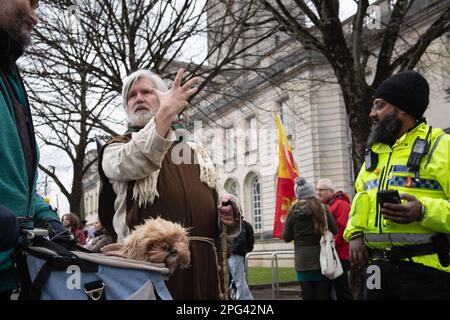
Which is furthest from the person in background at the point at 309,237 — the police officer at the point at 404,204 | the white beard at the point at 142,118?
the white beard at the point at 142,118

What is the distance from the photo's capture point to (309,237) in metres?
7.89

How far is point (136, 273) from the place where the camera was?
2201mm

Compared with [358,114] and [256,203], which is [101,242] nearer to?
[358,114]

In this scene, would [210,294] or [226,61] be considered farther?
[226,61]

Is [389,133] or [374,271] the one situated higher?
[389,133]

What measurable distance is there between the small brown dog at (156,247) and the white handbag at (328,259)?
17.5ft

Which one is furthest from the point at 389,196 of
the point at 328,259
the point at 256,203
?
the point at 256,203

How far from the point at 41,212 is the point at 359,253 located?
208 centimetres

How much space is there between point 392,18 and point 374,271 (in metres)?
6.74

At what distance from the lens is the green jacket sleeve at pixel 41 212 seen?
8.77 ft

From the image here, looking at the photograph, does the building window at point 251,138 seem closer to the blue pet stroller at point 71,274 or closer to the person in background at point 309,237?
the person in background at point 309,237

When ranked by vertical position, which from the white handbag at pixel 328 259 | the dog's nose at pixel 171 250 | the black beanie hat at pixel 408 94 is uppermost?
the black beanie hat at pixel 408 94

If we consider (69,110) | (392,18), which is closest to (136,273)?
(392,18)
